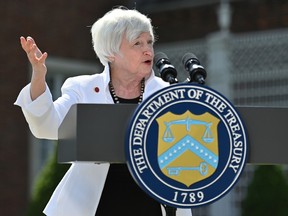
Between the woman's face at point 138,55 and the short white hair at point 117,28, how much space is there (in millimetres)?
20

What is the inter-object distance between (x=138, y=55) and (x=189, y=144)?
63cm

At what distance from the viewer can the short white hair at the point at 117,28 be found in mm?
3646

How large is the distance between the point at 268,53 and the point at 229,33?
95 cm

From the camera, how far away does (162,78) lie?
356 cm

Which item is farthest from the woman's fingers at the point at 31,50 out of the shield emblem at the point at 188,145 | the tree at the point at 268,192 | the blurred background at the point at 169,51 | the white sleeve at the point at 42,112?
the blurred background at the point at 169,51

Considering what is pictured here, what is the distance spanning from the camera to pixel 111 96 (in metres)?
3.76

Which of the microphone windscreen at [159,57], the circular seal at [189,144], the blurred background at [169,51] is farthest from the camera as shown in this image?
the blurred background at [169,51]

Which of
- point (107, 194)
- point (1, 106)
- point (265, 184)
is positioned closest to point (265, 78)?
point (265, 184)

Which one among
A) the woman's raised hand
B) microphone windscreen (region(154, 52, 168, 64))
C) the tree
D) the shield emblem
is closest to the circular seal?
the shield emblem

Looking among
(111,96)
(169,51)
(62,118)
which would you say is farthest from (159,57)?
(169,51)

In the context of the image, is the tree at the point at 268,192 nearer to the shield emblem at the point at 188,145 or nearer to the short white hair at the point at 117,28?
the short white hair at the point at 117,28

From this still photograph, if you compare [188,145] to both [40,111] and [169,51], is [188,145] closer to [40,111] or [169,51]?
[40,111]

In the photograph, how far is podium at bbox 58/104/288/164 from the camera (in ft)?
10.1

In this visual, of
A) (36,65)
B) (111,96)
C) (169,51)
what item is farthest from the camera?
(169,51)
